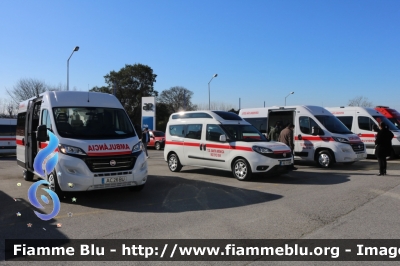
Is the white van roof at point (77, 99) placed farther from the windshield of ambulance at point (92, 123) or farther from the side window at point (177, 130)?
the side window at point (177, 130)

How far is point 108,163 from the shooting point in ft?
24.9

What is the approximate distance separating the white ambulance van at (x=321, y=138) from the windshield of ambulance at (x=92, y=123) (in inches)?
331

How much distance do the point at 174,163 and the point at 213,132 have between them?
221cm

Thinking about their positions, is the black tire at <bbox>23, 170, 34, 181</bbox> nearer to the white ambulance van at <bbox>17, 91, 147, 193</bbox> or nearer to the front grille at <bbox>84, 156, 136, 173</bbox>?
Result: the white ambulance van at <bbox>17, 91, 147, 193</bbox>

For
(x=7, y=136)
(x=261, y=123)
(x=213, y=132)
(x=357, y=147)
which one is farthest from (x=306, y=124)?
(x=7, y=136)

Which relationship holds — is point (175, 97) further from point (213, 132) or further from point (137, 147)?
point (137, 147)

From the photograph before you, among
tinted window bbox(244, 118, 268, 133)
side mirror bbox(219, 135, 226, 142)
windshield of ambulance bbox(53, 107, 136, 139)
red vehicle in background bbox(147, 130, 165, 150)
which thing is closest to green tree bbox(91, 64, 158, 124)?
red vehicle in background bbox(147, 130, 165, 150)

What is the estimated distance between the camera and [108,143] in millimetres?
7719

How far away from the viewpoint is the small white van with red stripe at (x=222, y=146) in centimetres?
1052

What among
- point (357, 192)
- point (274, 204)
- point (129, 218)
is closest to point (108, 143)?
point (129, 218)

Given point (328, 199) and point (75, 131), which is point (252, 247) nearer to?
point (328, 199)

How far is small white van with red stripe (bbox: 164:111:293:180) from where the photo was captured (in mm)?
10516

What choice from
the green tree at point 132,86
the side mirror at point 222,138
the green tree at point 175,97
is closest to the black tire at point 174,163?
the side mirror at point 222,138

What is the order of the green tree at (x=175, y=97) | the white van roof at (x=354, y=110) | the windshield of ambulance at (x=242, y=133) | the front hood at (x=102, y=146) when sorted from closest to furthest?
1. the front hood at (x=102, y=146)
2. the windshield of ambulance at (x=242, y=133)
3. the white van roof at (x=354, y=110)
4. the green tree at (x=175, y=97)
